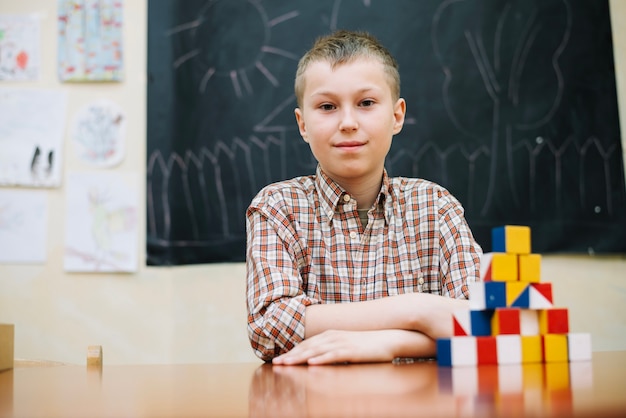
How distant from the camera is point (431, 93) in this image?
2459 mm

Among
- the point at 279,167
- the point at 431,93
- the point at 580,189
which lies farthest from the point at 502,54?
the point at 279,167

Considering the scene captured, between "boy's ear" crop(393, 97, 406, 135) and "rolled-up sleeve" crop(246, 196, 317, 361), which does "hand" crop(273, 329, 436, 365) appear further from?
"boy's ear" crop(393, 97, 406, 135)

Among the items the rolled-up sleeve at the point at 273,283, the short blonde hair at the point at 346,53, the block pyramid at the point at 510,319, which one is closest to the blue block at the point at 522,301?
the block pyramid at the point at 510,319

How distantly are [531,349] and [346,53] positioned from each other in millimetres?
821

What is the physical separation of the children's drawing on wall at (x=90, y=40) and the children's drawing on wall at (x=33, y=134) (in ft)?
0.40

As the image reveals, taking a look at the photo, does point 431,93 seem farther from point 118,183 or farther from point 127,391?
point 127,391

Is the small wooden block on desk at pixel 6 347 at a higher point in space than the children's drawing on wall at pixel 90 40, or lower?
lower

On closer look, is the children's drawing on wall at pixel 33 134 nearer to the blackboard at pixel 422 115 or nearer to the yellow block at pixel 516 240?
the blackboard at pixel 422 115

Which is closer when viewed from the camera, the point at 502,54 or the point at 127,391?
the point at 127,391

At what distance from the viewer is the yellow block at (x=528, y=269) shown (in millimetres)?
872

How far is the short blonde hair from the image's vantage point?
147 centimetres

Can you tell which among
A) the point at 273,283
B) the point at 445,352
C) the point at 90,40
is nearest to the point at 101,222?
the point at 90,40

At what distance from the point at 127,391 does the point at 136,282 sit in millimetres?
1795

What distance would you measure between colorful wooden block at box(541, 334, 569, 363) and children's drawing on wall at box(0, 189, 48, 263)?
1966 mm
